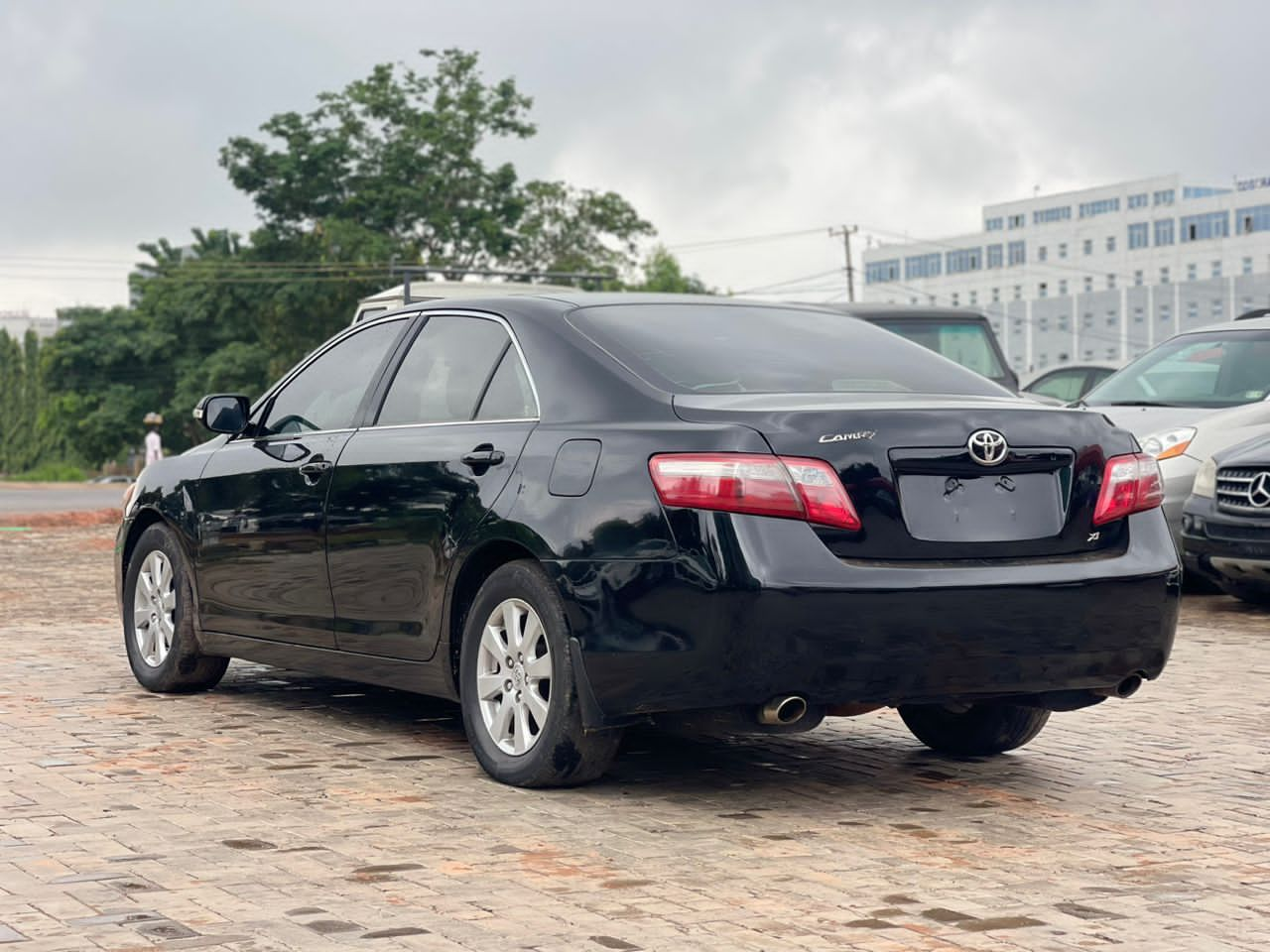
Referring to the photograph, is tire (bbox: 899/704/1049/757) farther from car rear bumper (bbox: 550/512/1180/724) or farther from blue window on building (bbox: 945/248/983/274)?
blue window on building (bbox: 945/248/983/274)

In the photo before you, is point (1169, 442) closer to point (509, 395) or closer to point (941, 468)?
point (509, 395)

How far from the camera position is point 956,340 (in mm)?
19094

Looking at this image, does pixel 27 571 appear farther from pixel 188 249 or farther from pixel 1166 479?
pixel 188 249

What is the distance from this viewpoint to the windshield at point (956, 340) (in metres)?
19.0

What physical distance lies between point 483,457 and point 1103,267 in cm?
13358

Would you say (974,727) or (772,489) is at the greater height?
(772,489)

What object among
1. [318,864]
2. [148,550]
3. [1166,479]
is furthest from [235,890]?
[1166,479]

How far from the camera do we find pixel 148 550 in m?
8.70

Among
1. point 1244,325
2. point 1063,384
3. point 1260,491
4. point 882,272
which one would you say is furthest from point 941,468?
point 882,272

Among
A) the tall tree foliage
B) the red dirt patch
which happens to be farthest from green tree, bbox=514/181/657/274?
the red dirt patch

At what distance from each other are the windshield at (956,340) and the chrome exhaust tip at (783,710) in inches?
534

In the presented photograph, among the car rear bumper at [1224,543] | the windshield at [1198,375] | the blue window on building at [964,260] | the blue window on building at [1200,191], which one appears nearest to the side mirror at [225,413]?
the car rear bumper at [1224,543]

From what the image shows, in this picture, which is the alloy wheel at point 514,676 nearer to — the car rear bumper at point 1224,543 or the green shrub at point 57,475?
the car rear bumper at point 1224,543

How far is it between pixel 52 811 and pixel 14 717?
216 centimetres
